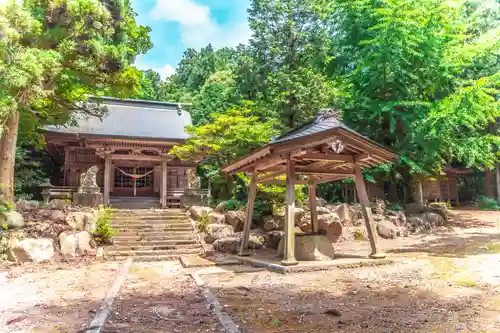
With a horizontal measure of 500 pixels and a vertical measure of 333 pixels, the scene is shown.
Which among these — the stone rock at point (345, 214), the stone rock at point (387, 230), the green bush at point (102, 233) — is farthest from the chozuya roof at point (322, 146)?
the stone rock at point (387, 230)

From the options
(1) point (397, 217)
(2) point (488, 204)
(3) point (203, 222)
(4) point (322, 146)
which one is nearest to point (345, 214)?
(1) point (397, 217)

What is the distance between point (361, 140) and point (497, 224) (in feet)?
41.3

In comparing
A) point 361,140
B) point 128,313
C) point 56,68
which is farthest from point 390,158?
point 56,68

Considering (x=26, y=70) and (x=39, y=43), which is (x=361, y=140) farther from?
(x=39, y=43)

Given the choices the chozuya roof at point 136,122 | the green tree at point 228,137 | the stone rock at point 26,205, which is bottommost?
the stone rock at point 26,205

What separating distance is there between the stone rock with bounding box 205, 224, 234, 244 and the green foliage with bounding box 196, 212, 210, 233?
48 centimetres

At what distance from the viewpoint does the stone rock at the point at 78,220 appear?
11.4 metres

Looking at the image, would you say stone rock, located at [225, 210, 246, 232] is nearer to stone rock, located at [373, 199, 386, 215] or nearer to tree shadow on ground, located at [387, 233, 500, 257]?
tree shadow on ground, located at [387, 233, 500, 257]

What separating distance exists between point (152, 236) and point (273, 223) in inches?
174

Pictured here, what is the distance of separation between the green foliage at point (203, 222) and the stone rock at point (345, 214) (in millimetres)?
5365

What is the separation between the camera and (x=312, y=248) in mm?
8391

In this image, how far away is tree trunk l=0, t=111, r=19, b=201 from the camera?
10906 millimetres

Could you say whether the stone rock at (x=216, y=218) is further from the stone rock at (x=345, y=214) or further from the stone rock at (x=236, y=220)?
the stone rock at (x=345, y=214)

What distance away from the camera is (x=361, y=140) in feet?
25.6
